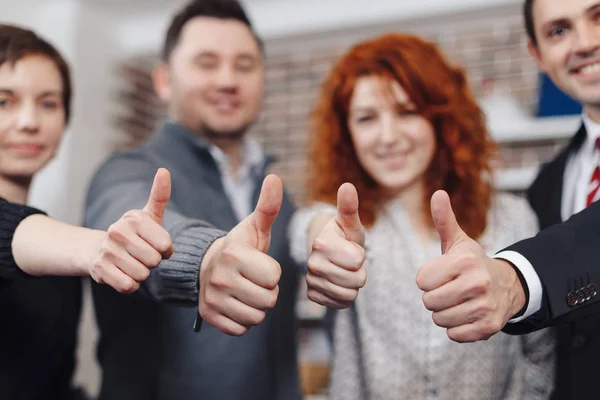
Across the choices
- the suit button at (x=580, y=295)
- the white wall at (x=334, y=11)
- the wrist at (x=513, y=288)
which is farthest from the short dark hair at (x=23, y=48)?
the white wall at (x=334, y=11)

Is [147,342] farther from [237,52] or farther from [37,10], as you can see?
[37,10]

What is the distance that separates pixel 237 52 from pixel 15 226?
101 centimetres

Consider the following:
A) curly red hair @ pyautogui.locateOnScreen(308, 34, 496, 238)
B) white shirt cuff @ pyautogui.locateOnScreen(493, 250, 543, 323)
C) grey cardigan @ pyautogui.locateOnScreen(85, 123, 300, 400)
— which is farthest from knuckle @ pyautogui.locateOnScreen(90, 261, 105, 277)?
curly red hair @ pyautogui.locateOnScreen(308, 34, 496, 238)

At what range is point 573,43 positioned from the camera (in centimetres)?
124

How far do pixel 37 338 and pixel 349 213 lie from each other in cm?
82

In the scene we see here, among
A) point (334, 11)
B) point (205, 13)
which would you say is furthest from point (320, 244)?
point (334, 11)

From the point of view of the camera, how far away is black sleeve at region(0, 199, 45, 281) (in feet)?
3.28

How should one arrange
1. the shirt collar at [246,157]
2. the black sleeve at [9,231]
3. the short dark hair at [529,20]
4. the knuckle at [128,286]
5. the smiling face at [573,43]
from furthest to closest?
the shirt collar at [246,157] < the short dark hair at [529,20] < the smiling face at [573,43] < the black sleeve at [9,231] < the knuckle at [128,286]

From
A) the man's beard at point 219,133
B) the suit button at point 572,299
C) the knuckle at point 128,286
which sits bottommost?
the suit button at point 572,299

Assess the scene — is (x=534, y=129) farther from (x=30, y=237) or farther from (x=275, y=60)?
(x=30, y=237)

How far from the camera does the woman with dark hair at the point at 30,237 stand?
100 centimetres

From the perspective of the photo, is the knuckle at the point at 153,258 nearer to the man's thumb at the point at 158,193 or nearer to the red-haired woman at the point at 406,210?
the man's thumb at the point at 158,193

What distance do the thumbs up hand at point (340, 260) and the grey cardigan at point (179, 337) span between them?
424 mm

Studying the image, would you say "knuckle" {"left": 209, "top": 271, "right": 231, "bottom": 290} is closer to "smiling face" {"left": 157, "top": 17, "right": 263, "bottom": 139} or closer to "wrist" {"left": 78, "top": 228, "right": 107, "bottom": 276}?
"wrist" {"left": 78, "top": 228, "right": 107, "bottom": 276}
